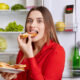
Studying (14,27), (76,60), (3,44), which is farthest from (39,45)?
(3,44)

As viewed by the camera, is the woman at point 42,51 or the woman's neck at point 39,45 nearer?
the woman at point 42,51

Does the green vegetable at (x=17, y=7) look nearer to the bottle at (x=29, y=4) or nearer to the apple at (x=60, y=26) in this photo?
the bottle at (x=29, y=4)

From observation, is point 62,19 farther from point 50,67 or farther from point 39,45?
point 50,67

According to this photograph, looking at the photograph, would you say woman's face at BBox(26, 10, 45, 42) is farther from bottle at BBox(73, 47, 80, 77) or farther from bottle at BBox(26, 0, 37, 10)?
bottle at BBox(26, 0, 37, 10)

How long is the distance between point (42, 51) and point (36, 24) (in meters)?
0.17

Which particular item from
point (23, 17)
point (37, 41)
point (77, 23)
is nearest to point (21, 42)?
point (37, 41)

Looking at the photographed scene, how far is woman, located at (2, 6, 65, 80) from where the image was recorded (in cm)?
112

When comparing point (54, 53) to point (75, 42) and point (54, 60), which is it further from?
point (75, 42)

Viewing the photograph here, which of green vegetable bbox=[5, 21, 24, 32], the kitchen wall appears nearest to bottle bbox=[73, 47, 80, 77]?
the kitchen wall

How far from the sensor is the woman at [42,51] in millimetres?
1125

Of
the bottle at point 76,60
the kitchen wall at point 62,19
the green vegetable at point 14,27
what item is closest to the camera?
the bottle at point 76,60

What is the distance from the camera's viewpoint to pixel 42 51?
4.08 ft

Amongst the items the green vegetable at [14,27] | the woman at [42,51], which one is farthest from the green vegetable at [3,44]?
the woman at [42,51]

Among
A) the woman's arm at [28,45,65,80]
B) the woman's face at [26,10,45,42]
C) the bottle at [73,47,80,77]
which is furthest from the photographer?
the bottle at [73,47,80,77]
